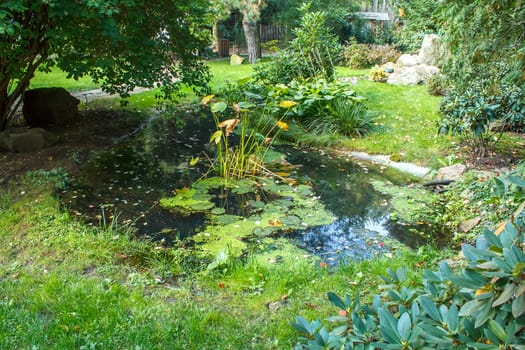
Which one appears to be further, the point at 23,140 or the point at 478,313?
the point at 23,140

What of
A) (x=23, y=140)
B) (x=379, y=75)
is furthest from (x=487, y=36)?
(x=379, y=75)

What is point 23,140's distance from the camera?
5949 millimetres

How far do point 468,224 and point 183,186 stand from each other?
3.00 m

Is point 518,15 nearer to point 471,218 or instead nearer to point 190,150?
point 471,218

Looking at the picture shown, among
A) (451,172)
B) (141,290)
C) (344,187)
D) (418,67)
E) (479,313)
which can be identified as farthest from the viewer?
(418,67)

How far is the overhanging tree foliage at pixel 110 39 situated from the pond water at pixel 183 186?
923 millimetres

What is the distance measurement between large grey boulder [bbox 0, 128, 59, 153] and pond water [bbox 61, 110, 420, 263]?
72 centimetres

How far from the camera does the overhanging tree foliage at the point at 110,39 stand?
5.02 meters

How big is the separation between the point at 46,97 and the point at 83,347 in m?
5.57

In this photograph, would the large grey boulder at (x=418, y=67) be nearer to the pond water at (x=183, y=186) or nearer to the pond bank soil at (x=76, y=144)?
the pond water at (x=183, y=186)

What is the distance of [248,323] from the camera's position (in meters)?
2.81

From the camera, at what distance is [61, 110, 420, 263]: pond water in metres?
4.32

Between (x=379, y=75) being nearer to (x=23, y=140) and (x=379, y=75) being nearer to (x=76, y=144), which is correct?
(x=76, y=144)

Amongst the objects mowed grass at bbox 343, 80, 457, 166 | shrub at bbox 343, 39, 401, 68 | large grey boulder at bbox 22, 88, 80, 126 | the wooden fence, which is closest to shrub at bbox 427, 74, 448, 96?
mowed grass at bbox 343, 80, 457, 166
